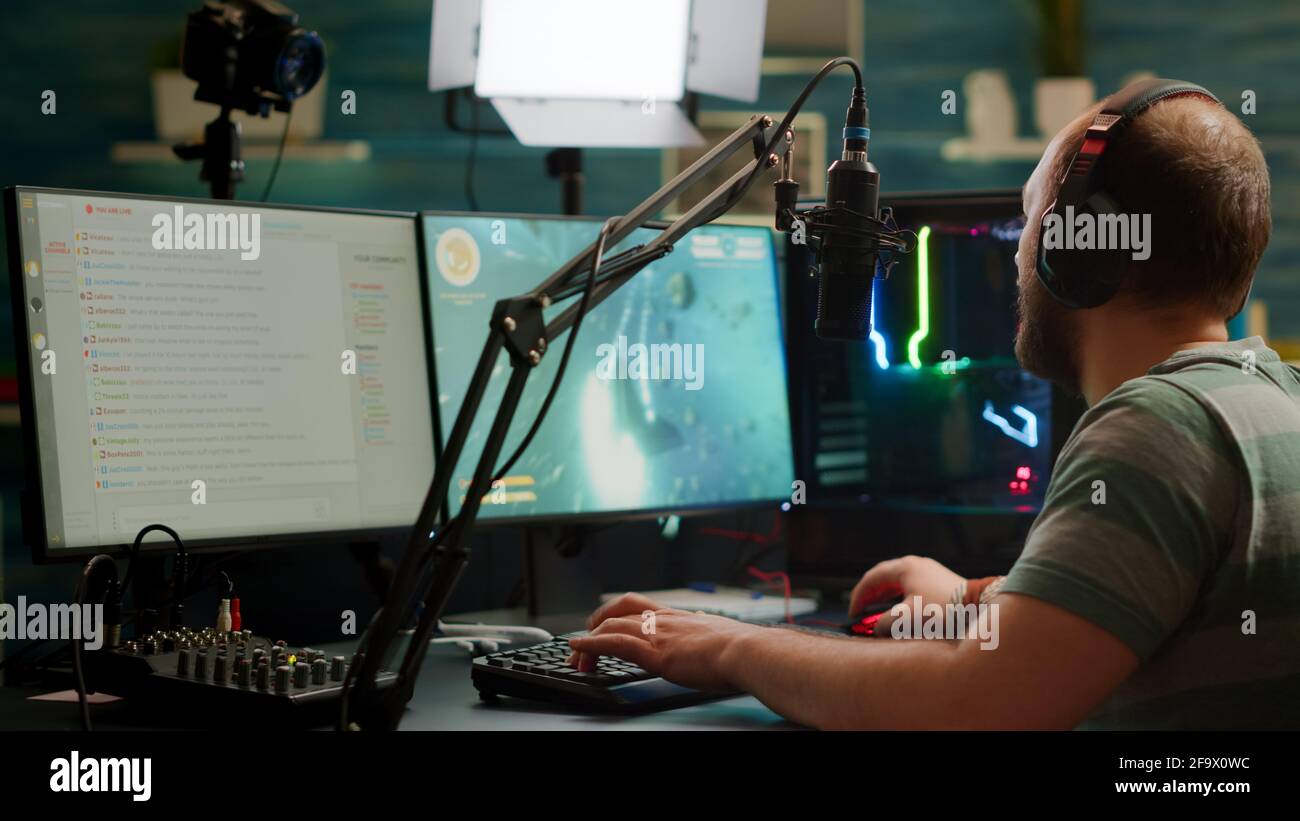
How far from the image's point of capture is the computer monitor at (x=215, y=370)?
1.14 meters

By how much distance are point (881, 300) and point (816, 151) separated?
217cm

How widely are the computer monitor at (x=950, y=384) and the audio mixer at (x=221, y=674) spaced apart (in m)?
0.86

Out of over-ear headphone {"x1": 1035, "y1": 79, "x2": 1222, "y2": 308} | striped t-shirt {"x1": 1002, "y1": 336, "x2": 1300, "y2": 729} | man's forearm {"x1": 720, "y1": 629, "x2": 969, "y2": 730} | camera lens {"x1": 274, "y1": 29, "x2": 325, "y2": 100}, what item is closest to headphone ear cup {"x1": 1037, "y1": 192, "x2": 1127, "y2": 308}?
over-ear headphone {"x1": 1035, "y1": 79, "x2": 1222, "y2": 308}

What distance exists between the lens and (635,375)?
1552 mm

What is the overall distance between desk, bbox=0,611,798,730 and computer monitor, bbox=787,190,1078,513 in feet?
2.09

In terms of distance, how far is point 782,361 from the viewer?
1.67m

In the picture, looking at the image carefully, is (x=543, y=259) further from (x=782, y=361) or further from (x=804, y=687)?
(x=804, y=687)

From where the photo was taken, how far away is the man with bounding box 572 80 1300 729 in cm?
77

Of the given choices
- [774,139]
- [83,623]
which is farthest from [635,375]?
[83,623]

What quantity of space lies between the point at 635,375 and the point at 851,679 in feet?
2.45

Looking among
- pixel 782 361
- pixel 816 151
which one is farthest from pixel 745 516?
pixel 816 151

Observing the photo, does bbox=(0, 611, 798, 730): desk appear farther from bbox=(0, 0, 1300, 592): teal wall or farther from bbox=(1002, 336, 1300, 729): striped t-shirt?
bbox=(0, 0, 1300, 592): teal wall

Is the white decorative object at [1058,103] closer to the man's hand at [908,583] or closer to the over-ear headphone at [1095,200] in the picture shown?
the man's hand at [908,583]

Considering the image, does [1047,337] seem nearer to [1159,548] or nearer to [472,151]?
[1159,548]
